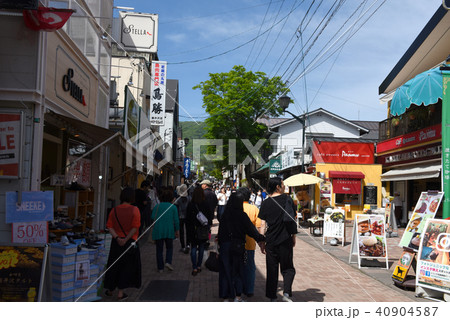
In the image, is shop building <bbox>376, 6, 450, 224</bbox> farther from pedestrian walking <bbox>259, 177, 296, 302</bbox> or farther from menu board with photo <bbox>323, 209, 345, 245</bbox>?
pedestrian walking <bbox>259, 177, 296, 302</bbox>

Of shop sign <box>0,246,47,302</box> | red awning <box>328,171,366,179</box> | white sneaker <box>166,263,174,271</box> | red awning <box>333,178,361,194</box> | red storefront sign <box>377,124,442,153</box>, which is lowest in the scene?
white sneaker <box>166,263,174,271</box>

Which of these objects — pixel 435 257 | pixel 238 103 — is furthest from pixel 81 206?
pixel 238 103

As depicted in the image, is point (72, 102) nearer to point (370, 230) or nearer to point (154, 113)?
point (370, 230)

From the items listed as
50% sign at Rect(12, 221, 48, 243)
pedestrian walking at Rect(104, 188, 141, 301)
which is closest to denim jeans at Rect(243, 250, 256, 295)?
pedestrian walking at Rect(104, 188, 141, 301)

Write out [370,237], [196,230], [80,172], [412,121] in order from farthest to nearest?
1. [412,121]
2. [80,172]
3. [370,237]
4. [196,230]

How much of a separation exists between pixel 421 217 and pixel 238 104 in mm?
24267

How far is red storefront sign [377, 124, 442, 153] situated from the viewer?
14601 millimetres

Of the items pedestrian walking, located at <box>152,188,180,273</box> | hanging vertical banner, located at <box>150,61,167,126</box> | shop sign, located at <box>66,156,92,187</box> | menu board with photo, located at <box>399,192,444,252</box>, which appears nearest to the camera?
menu board with photo, located at <box>399,192,444,252</box>

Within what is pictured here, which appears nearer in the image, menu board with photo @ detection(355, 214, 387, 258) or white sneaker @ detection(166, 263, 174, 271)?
white sneaker @ detection(166, 263, 174, 271)

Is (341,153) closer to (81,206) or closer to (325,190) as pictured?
(325,190)

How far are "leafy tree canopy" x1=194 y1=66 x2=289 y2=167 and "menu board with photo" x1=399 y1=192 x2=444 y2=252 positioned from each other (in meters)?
23.5

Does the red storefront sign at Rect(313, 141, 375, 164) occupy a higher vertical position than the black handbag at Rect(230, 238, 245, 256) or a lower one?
higher

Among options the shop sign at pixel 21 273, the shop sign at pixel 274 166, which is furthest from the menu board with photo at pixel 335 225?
the shop sign at pixel 274 166

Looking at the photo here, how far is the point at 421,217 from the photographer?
7.57 meters
